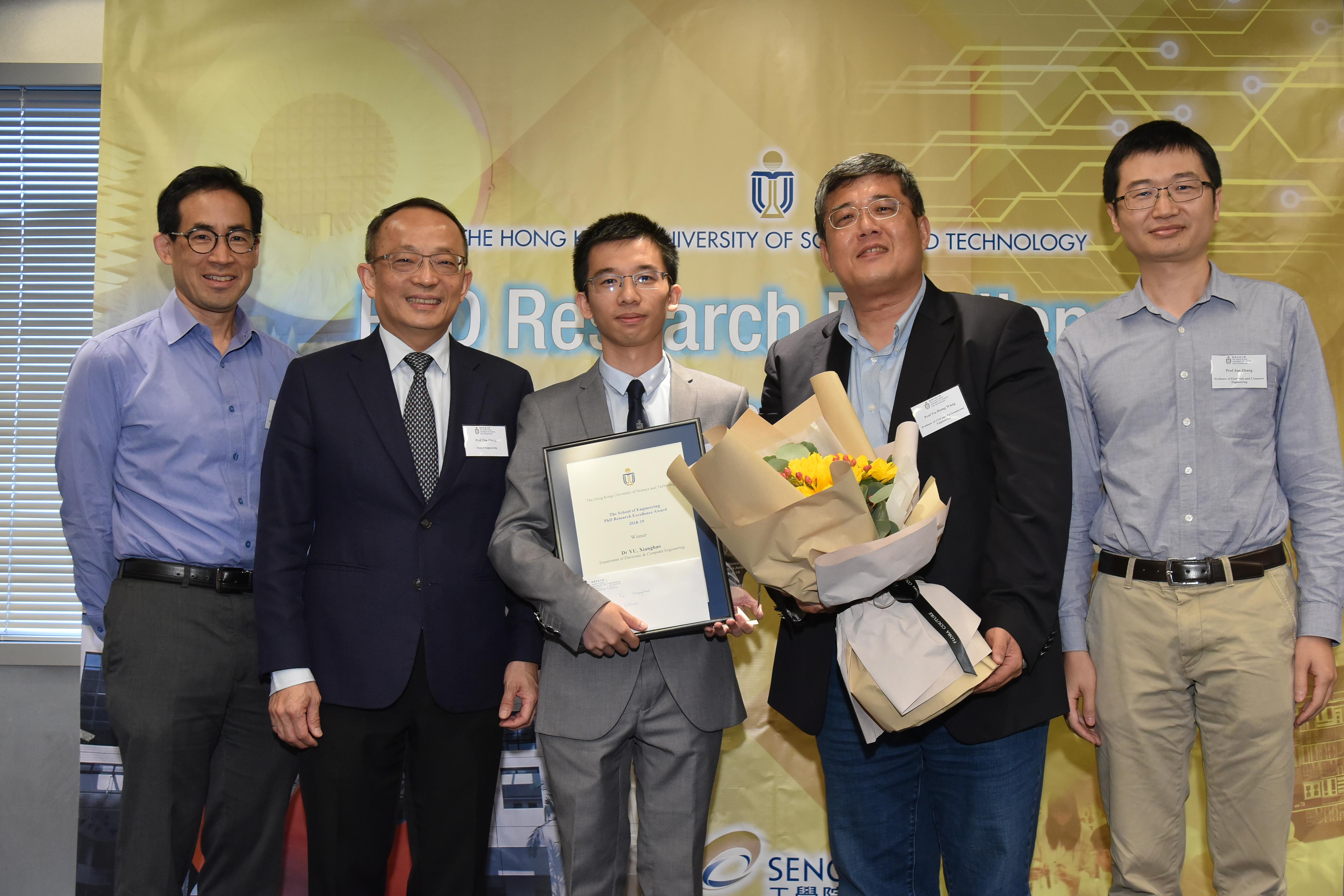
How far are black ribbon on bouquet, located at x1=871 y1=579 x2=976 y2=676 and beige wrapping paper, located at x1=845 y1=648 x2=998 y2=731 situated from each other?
28mm

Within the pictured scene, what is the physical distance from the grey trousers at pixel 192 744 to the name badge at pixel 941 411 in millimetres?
1943

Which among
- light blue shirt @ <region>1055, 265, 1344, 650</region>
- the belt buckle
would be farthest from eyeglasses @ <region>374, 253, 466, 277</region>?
the belt buckle

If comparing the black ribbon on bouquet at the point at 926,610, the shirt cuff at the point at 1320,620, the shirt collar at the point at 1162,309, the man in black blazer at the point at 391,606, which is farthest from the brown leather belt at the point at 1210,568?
the man in black blazer at the point at 391,606

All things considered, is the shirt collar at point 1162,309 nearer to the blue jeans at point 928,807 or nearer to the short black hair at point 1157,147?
the short black hair at point 1157,147

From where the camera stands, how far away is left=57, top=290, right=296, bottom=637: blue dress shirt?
2.54 metres

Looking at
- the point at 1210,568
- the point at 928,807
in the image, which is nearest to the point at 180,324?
the point at 928,807

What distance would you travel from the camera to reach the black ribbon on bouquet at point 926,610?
5.97ft

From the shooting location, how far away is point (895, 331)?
2227 mm

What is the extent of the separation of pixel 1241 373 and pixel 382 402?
2.27 metres

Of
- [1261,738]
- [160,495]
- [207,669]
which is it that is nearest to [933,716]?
[1261,738]

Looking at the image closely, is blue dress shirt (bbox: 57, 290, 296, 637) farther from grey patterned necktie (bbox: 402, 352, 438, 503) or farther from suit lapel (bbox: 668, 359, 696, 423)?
suit lapel (bbox: 668, 359, 696, 423)

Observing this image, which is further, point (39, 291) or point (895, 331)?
point (39, 291)

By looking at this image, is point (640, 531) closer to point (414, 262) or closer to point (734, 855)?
point (414, 262)

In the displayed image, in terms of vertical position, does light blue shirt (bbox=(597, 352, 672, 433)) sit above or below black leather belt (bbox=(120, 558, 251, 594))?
above
